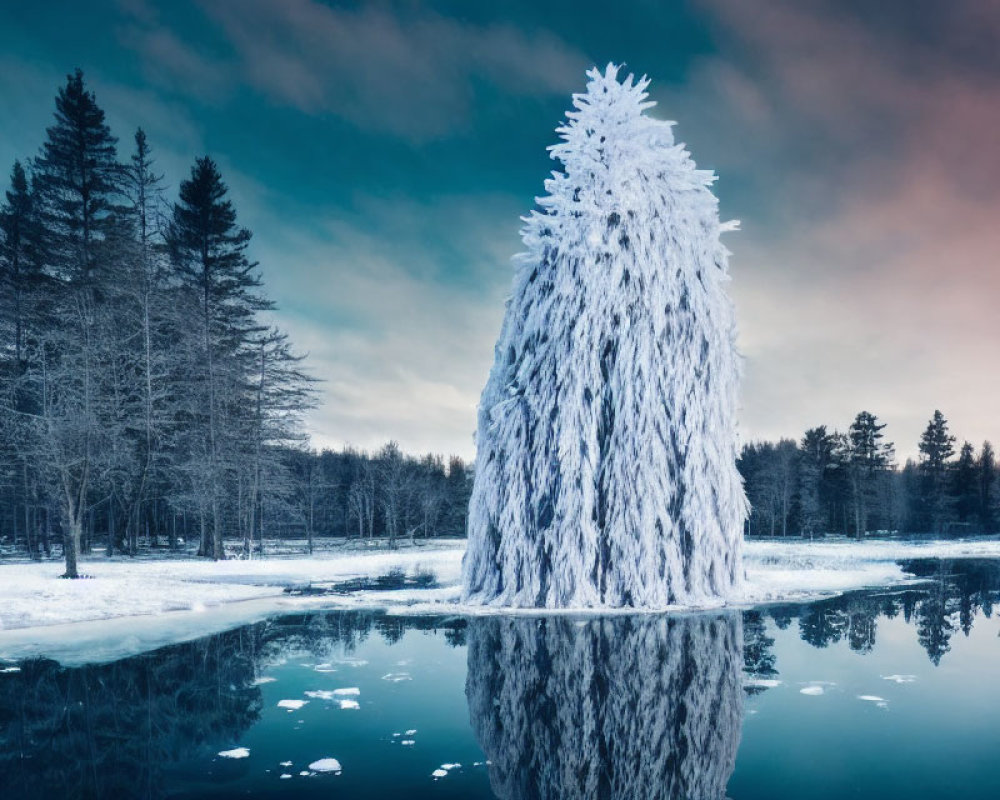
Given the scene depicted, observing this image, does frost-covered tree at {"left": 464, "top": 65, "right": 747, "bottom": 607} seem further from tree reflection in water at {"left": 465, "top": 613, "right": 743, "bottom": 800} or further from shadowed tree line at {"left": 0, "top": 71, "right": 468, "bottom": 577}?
shadowed tree line at {"left": 0, "top": 71, "right": 468, "bottom": 577}

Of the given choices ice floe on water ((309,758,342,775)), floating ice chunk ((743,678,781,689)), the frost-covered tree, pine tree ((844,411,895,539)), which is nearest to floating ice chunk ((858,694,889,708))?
floating ice chunk ((743,678,781,689))

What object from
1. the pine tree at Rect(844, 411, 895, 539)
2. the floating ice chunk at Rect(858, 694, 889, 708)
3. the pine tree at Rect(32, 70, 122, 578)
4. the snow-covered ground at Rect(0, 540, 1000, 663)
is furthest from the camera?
the pine tree at Rect(844, 411, 895, 539)

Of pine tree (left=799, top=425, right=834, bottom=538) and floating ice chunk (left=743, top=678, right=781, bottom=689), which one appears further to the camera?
pine tree (left=799, top=425, right=834, bottom=538)

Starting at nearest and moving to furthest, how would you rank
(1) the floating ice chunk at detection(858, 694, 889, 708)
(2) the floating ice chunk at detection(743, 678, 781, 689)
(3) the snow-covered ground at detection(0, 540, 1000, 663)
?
(1) the floating ice chunk at detection(858, 694, 889, 708)
(2) the floating ice chunk at detection(743, 678, 781, 689)
(3) the snow-covered ground at detection(0, 540, 1000, 663)

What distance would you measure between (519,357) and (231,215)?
23.0 m

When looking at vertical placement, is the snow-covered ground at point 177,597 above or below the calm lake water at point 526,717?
below

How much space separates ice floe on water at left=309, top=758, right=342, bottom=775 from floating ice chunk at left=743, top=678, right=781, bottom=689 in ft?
12.5

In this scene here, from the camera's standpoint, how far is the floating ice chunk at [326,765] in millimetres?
4246

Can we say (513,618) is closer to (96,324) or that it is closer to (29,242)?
(96,324)

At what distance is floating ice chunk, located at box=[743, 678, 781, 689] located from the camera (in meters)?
6.02

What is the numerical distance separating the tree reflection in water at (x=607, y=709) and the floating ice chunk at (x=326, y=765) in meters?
1.03

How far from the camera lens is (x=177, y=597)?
520 inches

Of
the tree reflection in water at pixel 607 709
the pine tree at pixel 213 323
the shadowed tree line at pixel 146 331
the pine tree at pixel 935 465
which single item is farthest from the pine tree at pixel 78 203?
the pine tree at pixel 935 465

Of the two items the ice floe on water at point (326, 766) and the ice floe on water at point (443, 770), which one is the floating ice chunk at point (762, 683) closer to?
the ice floe on water at point (443, 770)
